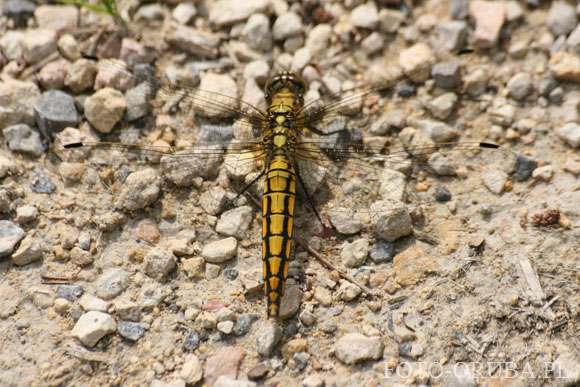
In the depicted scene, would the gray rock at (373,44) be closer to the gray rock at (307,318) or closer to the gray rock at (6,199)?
the gray rock at (307,318)

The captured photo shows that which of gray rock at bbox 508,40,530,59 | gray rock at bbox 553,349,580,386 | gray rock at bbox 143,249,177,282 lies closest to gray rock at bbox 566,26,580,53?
gray rock at bbox 508,40,530,59

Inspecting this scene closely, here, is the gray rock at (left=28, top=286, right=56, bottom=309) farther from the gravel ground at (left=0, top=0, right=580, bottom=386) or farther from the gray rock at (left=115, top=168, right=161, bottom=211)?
the gray rock at (left=115, top=168, right=161, bottom=211)

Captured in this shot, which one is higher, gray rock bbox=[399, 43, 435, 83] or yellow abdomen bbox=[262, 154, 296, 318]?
gray rock bbox=[399, 43, 435, 83]

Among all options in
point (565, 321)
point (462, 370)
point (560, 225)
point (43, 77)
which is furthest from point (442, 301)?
point (43, 77)

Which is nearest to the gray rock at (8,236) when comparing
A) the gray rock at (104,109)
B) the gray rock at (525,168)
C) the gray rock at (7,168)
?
the gray rock at (7,168)

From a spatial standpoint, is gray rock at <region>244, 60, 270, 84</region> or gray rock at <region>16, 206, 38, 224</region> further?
gray rock at <region>244, 60, 270, 84</region>

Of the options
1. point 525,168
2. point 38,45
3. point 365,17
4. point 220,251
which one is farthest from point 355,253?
point 38,45

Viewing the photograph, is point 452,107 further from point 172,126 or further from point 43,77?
point 43,77
